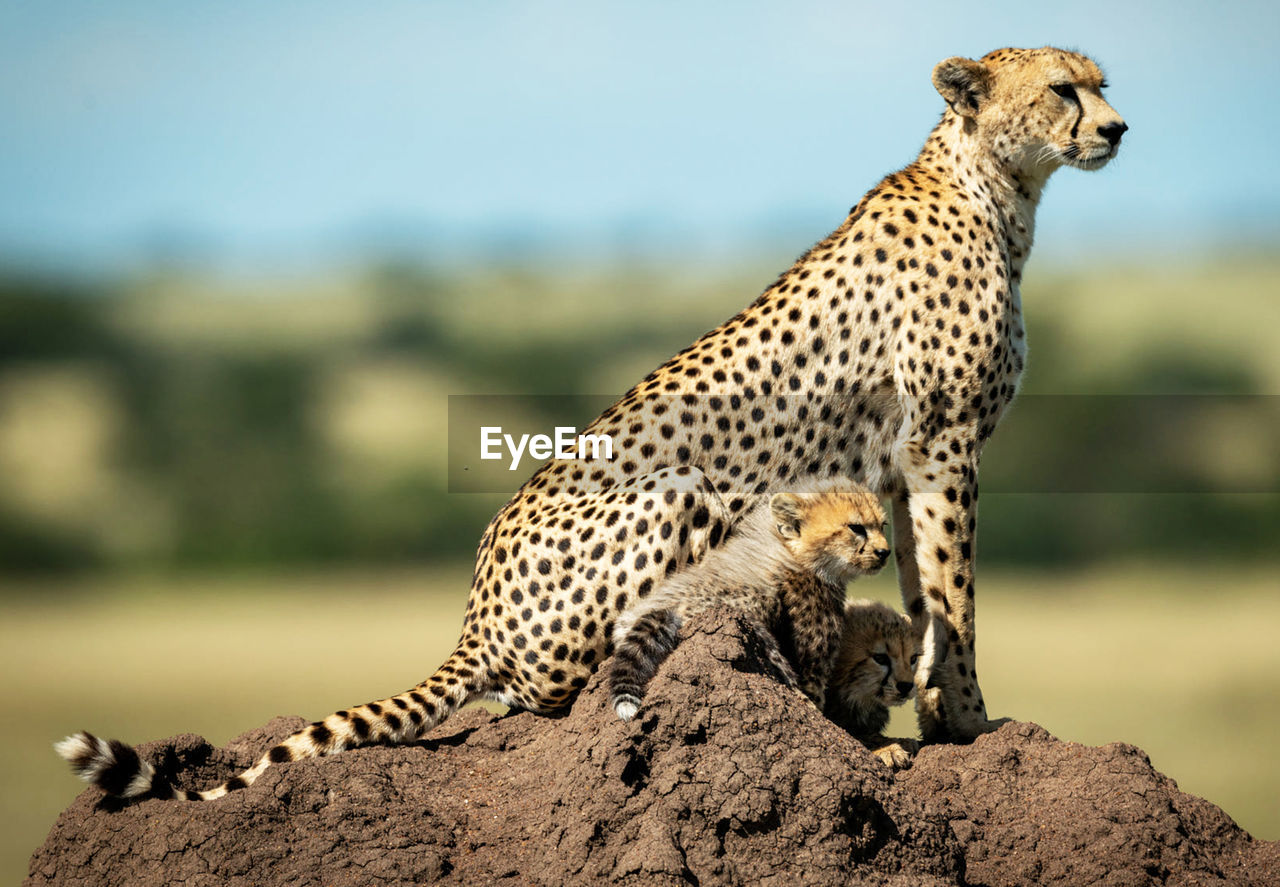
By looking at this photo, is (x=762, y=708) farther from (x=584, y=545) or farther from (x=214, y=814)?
(x=214, y=814)

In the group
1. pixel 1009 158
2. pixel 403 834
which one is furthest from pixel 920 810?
pixel 1009 158

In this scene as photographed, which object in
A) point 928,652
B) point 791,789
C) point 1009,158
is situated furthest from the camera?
point 1009,158

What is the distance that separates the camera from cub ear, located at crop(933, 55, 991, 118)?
3852 millimetres

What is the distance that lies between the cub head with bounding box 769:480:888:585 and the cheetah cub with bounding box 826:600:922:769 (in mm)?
230

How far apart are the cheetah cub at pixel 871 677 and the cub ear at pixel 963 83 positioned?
158 centimetres

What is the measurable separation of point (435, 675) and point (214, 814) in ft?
2.39

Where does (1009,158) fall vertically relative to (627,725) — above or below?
above

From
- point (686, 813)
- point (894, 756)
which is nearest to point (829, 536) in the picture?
point (894, 756)

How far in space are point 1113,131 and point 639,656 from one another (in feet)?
7.19

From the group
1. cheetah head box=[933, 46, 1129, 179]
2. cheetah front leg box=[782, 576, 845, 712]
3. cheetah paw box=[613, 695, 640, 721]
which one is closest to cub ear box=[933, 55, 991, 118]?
cheetah head box=[933, 46, 1129, 179]

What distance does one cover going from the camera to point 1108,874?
292cm

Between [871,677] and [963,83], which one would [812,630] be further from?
[963,83]

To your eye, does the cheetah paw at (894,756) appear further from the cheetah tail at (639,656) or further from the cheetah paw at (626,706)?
the cheetah paw at (626,706)

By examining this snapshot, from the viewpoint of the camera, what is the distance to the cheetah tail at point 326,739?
2.99 m
